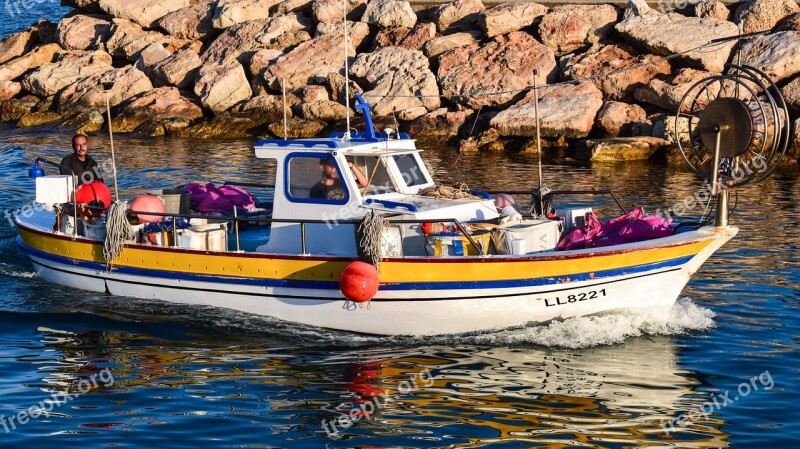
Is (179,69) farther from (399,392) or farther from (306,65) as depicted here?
(399,392)

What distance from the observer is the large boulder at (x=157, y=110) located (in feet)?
111

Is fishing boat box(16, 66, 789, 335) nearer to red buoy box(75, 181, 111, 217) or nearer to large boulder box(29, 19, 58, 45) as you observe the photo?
red buoy box(75, 181, 111, 217)

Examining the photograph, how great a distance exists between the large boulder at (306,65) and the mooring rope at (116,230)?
18118 millimetres

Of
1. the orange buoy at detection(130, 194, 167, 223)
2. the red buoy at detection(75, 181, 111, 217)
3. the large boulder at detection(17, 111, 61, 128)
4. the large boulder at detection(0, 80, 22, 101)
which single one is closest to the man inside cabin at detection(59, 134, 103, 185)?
the red buoy at detection(75, 181, 111, 217)

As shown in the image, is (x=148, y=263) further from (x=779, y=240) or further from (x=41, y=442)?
(x=779, y=240)

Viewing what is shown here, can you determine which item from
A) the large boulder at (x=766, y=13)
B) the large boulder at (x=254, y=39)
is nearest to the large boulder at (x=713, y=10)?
the large boulder at (x=766, y=13)

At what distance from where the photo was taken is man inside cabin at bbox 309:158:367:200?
14.5 meters

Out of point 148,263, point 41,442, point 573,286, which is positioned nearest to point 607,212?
point 573,286

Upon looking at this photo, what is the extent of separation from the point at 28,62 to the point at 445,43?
16.3 metres

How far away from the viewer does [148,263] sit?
49.6 feet

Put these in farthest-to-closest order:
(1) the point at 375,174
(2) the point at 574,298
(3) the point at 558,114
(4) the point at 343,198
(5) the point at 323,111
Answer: (5) the point at 323,111
(3) the point at 558,114
(1) the point at 375,174
(4) the point at 343,198
(2) the point at 574,298

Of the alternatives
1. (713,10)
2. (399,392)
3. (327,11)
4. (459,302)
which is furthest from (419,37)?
(399,392)

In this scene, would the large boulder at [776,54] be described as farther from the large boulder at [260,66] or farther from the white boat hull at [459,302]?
the white boat hull at [459,302]

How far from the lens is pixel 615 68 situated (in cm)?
2981
